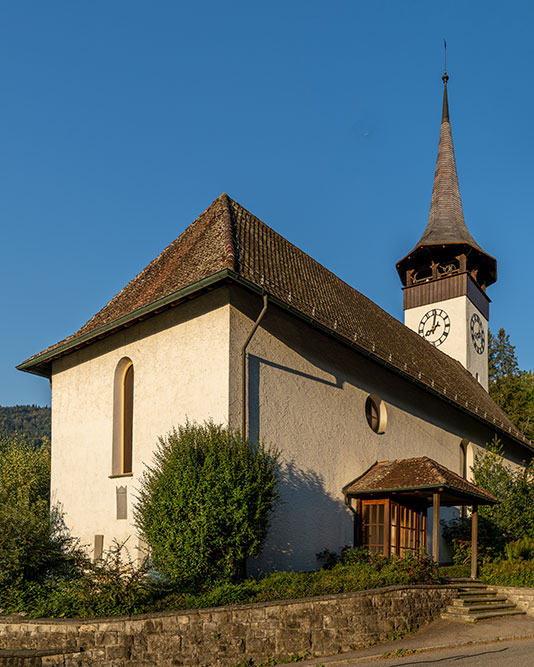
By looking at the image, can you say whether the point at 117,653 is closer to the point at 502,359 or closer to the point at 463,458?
the point at 463,458

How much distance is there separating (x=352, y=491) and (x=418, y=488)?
1756 millimetres

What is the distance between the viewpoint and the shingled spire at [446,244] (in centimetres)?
3234

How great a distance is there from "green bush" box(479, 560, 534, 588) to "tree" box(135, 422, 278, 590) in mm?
7522

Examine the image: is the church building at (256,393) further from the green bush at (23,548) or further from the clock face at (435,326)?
the clock face at (435,326)

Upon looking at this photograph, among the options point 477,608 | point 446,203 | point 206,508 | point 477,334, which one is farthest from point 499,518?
point 446,203

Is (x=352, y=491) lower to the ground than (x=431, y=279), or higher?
lower

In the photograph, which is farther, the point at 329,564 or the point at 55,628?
the point at 329,564

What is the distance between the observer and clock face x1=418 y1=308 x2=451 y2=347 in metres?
32.3

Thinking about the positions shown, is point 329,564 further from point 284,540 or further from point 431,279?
point 431,279

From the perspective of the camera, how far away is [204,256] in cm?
1466

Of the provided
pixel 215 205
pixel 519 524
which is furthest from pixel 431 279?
pixel 215 205

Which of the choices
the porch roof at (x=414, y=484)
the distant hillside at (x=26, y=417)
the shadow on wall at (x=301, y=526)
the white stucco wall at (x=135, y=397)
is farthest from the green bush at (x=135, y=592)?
the distant hillside at (x=26, y=417)

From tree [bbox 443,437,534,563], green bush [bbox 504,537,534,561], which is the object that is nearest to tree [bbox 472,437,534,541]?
tree [bbox 443,437,534,563]

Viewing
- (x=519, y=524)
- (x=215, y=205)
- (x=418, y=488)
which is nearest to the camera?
(x=418, y=488)
